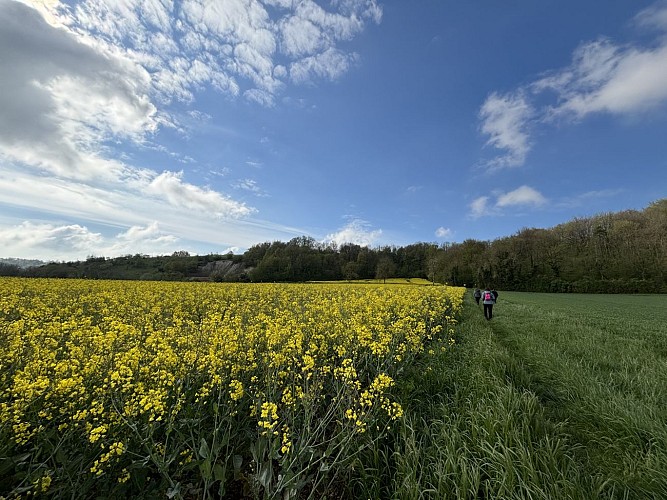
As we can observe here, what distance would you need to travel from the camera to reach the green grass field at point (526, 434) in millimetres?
2838

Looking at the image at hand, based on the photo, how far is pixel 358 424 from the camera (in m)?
2.76

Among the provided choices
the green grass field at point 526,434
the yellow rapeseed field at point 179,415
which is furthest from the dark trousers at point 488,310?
the yellow rapeseed field at point 179,415

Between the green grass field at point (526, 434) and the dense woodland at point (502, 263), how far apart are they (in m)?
52.1

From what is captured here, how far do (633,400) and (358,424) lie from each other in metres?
4.35

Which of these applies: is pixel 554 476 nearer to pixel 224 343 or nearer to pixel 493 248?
pixel 224 343

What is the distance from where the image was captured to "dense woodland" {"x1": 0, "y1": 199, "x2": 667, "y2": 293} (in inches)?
2007

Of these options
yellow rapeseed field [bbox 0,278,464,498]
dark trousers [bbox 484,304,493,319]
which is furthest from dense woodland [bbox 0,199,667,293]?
yellow rapeseed field [bbox 0,278,464,498]

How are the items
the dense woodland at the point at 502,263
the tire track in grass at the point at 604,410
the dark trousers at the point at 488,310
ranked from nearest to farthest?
the tire track in grass at the point at 604,410 < the dark trousers at the point at 488,310 < the dense woodland at the point at 502,263

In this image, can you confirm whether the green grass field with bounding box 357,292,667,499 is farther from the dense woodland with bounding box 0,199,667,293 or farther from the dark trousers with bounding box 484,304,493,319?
the dense woodland with bounding box 0,199,667,293

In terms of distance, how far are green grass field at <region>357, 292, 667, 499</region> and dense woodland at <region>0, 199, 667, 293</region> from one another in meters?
52.1

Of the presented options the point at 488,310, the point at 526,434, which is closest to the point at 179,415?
the point at 526,434

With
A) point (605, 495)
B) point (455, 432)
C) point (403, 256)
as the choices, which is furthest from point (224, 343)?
point (403, 256)

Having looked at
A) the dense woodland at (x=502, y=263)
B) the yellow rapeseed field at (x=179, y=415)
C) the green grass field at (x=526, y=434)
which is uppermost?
the dense woodland at (x=502, y=263)

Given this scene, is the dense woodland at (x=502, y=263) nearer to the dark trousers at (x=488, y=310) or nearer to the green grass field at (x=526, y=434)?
the dark trousers at (x=488, y=310)
